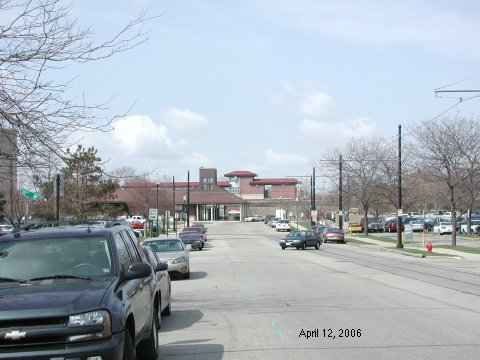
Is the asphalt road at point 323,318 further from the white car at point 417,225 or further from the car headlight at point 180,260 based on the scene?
the white car at point 417,225

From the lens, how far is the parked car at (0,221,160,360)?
514cm

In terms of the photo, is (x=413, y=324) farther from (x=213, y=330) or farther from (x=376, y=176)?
(x=376, y=176)

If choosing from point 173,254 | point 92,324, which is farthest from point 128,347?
point 173,254

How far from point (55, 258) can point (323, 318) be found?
230 inches

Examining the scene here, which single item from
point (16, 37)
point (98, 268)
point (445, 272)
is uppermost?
point (16, 37)

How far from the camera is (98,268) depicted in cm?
636

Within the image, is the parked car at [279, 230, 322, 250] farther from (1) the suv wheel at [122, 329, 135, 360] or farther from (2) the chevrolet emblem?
(2) the chevrolet emblem

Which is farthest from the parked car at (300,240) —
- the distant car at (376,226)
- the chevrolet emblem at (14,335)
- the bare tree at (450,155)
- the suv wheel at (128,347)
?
the chevrolet emblem at (14,335)

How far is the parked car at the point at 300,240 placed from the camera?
41.2 m

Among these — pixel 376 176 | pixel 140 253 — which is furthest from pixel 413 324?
pixel 376 176

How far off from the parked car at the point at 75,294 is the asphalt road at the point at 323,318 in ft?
5.72

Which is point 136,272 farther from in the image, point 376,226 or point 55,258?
point 376,226

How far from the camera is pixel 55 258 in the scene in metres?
6.44

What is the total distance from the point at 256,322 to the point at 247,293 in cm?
470
